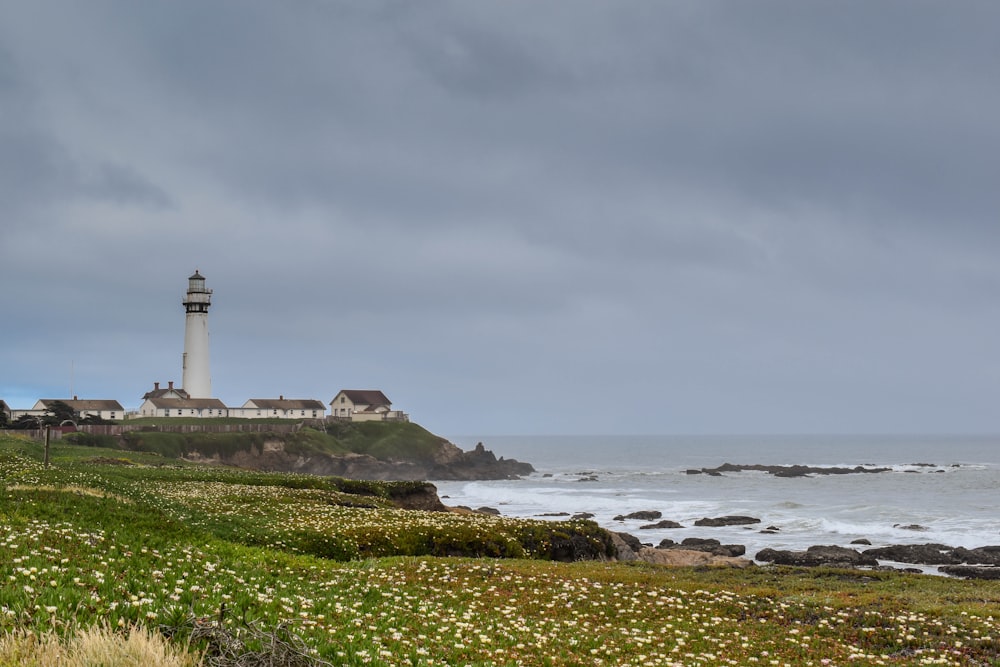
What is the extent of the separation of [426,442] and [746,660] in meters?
136

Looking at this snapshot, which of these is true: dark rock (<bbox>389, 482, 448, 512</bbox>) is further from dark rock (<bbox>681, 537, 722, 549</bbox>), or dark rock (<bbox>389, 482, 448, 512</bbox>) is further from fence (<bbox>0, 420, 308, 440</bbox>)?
fence (<bbox>0, 420, 308, 440</bbox>)

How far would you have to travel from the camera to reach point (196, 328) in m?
129

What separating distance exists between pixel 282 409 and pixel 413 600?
14892cm

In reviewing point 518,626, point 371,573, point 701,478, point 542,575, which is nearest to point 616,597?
point 542,575

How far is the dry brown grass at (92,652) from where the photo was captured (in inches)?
343

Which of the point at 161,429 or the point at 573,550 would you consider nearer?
the point at 573,550

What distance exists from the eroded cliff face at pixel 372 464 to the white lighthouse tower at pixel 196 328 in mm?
20284

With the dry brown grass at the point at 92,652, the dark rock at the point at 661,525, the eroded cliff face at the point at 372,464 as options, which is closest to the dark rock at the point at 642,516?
the dark rock at the point at 661,525

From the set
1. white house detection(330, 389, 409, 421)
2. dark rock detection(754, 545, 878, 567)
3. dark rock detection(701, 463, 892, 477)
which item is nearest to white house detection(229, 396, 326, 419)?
white house detection(330, 389, 409, 421)

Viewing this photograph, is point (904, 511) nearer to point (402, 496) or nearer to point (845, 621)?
point (402, 496)

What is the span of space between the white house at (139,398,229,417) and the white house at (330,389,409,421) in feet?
103

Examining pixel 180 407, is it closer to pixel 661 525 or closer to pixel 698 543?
pixel 661 525

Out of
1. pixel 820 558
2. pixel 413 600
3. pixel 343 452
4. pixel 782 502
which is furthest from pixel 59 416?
pixel 413 600

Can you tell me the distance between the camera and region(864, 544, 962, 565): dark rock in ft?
161
